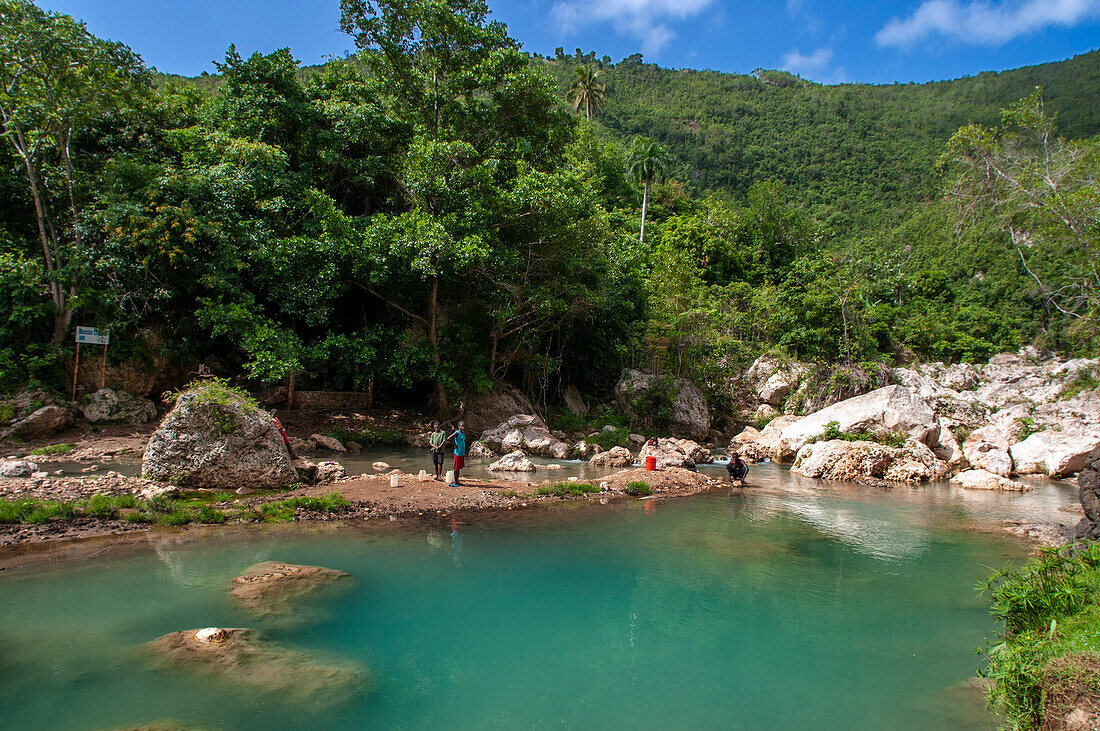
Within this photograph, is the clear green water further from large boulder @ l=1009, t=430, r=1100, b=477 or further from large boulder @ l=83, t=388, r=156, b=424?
large boulder @ l=83, t=388, r=156, b=424

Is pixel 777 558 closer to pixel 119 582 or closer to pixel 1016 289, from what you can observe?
pixel 119 582

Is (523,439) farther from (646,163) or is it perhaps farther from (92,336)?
(646,163)

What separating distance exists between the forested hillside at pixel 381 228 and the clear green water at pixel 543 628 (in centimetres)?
1173

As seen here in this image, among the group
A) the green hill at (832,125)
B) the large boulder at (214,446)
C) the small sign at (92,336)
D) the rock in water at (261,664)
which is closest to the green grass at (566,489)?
the large boulder at (214,446)

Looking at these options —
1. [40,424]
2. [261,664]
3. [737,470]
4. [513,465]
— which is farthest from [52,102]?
[737,470]

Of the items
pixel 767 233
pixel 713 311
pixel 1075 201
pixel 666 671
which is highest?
pixel 767 233

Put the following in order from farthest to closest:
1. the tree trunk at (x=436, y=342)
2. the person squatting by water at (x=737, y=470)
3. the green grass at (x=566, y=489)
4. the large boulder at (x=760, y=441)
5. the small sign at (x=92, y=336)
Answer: the large boulder at (x=760, y=441), the tree trunk at (x=436, y=342), the small sign at (x=92, y=336), the person squatting by water at (x=737, y=470), the green grass at (x=566, y=489)

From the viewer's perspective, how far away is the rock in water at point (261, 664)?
5.34 m

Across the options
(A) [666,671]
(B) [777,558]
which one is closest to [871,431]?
(B) [777,558]

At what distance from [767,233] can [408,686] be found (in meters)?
45.1

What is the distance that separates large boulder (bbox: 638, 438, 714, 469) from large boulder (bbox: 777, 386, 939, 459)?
13.2 ft

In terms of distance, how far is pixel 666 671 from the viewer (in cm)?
633

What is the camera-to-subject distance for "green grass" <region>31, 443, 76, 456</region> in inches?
596

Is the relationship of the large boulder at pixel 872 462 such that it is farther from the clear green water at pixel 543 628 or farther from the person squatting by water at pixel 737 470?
the clear green water at pixel 543 628
